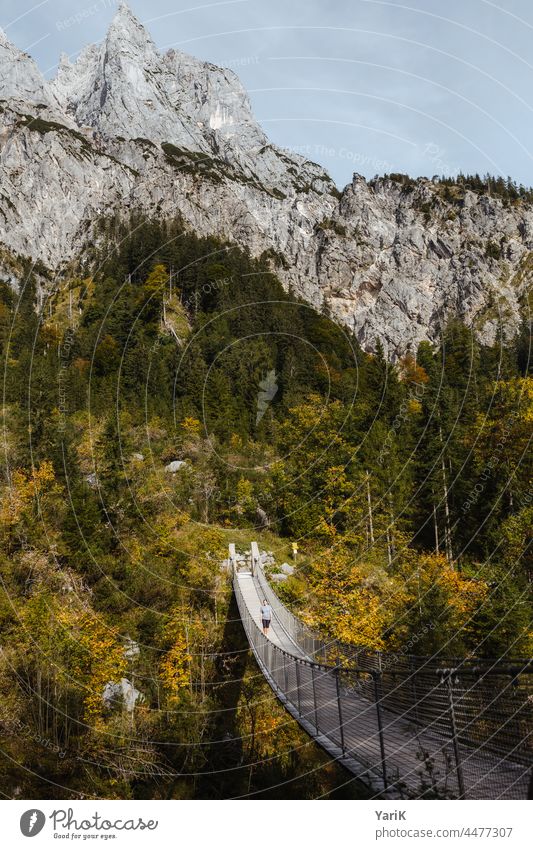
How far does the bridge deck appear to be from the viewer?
6500 millimetres

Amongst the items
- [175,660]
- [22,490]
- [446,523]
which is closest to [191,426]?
[22,490]

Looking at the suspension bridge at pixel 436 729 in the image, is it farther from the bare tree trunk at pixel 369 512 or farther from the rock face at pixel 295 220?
the rock face at pixel 295 220

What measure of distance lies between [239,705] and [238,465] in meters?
18.1

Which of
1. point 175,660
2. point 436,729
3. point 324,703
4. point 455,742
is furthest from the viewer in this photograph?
point 175,660

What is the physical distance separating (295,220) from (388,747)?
121799mm

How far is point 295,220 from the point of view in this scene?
120 m

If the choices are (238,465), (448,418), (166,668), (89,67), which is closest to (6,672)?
(166,668)

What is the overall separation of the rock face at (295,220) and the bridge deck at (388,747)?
277 ft

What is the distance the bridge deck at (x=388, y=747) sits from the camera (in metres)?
6.50

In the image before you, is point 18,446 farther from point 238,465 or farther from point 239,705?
point 239,705

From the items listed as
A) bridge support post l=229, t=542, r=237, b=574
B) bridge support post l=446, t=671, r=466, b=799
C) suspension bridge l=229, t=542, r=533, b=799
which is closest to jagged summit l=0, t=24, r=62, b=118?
bridge support post l=229, t=542, r=237, b=574

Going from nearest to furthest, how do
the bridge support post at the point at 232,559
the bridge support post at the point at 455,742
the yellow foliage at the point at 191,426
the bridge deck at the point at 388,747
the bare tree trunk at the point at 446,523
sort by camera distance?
1. the bridge support post at the point at 455,742
2. the bridge deck at the point at 388,747
3. the bridge support post at the point at 232,559
4. the bare tree trunk at the point at 446,523
5. the yellow foliage at the point at 191,426

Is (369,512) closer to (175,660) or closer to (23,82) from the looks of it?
(175,660)

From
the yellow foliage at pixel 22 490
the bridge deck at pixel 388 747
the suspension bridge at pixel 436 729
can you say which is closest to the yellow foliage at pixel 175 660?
the yellow foliage at pixel 22 490
